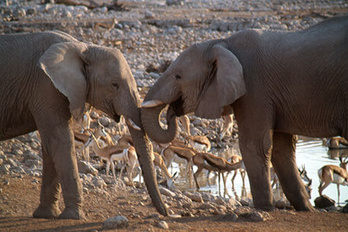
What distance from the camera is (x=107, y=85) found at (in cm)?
729

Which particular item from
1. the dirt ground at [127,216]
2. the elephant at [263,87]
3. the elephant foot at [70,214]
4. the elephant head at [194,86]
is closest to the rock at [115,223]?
the dirt ground at [127,216]

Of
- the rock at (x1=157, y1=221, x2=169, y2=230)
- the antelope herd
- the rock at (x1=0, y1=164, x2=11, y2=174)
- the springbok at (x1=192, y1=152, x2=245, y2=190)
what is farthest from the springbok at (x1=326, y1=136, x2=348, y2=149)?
the rock at (x1=157, y1=221, x2=169, y2=230)

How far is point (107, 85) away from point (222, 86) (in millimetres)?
1459

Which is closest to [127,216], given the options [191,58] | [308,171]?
[191,58]

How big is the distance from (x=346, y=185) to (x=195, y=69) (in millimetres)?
5681

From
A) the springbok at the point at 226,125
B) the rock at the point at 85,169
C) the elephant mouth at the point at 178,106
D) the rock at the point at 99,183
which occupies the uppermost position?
the elephant mouth at the point at 178,106

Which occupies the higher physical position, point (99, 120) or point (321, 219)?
point (321, 219)

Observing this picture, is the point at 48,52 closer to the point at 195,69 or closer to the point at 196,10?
the point at 195,69

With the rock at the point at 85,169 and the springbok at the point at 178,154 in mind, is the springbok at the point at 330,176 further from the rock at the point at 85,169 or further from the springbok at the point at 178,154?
the rock at the point at 85,169

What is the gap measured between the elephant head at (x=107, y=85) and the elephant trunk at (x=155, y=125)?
158 millimetres

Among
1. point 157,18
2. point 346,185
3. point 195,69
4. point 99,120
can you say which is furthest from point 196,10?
point 195,69

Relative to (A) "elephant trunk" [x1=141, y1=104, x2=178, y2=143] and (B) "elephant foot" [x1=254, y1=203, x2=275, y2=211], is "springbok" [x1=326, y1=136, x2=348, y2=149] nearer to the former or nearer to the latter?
(B) "elephant foot" [x1=254, y1=203, x2=275, y2=211]

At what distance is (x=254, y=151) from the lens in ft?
25.8

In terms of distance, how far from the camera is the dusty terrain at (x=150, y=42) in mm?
7266
